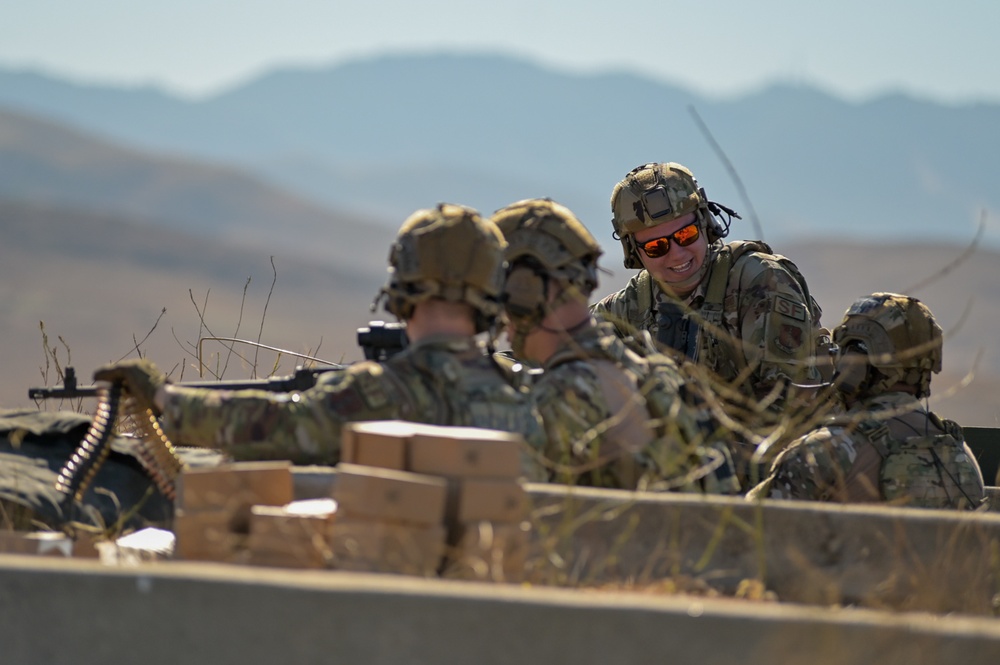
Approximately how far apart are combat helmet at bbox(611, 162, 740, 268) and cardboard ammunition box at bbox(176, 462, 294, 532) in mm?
3711

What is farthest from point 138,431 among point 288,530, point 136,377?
point 288,530

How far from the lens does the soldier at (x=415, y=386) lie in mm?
4867

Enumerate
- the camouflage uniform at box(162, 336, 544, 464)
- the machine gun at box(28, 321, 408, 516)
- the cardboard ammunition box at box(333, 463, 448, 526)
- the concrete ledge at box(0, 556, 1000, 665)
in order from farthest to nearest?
1. the machine gun at box(28, 321, 408, 516)
2. the camouflage uniform at box(162, 336, 544, 464)
3. the cardboard ammunition box at box(333, 463, 448, 526)
4. the concrete ledge at box(0, 556, 1000, 665)

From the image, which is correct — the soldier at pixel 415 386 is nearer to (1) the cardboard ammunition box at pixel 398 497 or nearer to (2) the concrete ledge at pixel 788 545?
(2) the concrete ledge at pixel 788 545

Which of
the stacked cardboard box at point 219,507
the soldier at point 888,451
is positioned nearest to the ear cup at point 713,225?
the soldier at point 888,451

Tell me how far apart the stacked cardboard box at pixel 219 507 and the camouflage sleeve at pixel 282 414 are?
335 millimetres

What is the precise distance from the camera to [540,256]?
5.53 metres

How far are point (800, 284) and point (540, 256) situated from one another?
3.00 metres

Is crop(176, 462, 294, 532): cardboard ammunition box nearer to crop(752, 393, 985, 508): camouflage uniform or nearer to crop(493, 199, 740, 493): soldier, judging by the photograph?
crop(493, 199, 740, 493): soldier

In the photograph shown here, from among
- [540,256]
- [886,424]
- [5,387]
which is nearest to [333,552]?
[540,256]

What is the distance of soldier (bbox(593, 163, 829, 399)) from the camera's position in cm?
782

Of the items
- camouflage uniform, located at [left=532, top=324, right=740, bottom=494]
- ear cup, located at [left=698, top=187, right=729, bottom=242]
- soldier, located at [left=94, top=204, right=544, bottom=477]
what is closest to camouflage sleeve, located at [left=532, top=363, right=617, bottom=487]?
camouflage uniform, located at [left=532, top=324, right=740, bottom=494]

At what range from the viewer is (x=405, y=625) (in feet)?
11.5

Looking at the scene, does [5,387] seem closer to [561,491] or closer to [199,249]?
[561,491]
